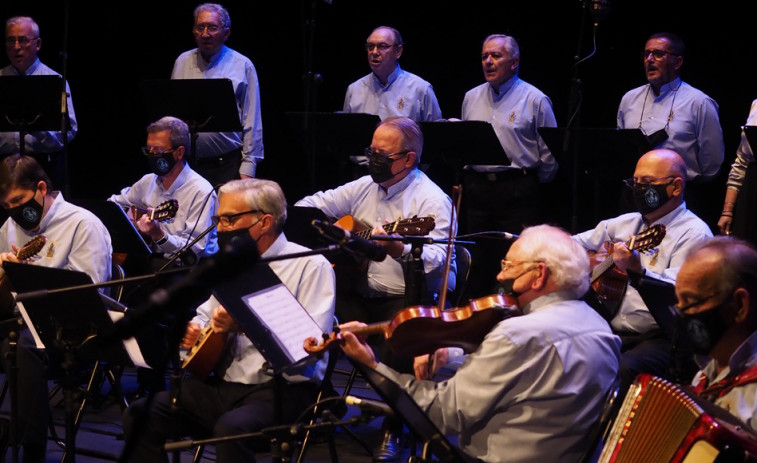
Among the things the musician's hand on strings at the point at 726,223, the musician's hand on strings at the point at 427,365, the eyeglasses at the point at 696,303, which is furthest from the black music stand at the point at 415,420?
the musician's hand on strings at the point at 726,223

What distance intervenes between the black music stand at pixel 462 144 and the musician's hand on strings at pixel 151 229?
1941 millimetres

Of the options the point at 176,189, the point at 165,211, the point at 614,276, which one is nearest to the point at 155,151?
the point at 176,189

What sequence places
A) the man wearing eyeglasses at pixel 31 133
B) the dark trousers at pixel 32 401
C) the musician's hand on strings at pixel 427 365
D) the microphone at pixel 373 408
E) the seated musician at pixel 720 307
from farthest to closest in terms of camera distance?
the man wearing eyeglasses at pixel 31 133 → the dark trousers at pixel 32 401 → the musician's hand on strings at pixel 427 365 → the seated musician at pixel 720 307 → the microphone at pixel 373 408

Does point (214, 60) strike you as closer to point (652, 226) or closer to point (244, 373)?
point (652, 226)

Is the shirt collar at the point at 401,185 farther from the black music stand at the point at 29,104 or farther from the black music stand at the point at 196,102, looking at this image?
the black music stand at the point at 29,104

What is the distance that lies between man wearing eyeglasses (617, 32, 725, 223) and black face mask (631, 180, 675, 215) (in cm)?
159

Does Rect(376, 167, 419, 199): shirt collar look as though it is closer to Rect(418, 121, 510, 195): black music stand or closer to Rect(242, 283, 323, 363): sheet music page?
Rect(418, 121, 510, 195): black music stand

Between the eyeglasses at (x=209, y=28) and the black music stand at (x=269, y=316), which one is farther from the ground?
the eyeglasses at (x=209, y=28)

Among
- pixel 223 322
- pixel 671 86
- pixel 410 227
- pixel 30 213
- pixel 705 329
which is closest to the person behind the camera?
pixel 705 329

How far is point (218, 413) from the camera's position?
3973 mm

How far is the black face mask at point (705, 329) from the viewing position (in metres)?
3.04

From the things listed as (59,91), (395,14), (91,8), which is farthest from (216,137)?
(91,8)

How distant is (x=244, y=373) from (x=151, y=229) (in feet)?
7.00

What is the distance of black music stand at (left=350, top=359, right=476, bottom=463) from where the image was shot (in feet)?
8.68
